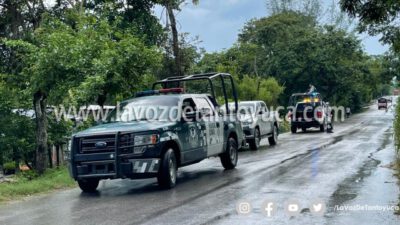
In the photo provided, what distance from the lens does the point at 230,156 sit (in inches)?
587

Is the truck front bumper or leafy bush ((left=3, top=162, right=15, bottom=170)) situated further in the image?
leafy bush ((left=3, top=162, right=15, bottom=170))

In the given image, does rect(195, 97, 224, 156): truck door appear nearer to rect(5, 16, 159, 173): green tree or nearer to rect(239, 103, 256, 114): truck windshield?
rect(5, 16, 159, 173): green tree

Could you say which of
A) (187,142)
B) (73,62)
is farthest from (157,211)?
(73,62)

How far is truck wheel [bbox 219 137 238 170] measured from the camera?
1480cm

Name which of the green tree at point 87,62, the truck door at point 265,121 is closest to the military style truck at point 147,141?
the green tree at point 87,62

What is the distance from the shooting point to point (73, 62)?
15.8 m

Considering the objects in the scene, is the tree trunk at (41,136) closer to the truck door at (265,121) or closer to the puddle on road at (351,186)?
the truck door at (265,121)

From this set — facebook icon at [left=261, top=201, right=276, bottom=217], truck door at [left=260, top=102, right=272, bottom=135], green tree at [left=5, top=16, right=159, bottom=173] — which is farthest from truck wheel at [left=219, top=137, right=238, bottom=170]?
truck door at [left=260, top=102, right=272, bottom=135]

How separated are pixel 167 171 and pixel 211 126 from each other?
279cm

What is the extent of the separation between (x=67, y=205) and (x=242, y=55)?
42.5m

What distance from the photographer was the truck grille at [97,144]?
11086 millimetres

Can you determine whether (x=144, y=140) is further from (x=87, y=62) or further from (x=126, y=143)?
(x=87, y=62)

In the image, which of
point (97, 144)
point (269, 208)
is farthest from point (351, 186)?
point (97, 144)

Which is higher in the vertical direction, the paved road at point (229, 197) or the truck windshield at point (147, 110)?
the truck windshield at point (147, 110)
